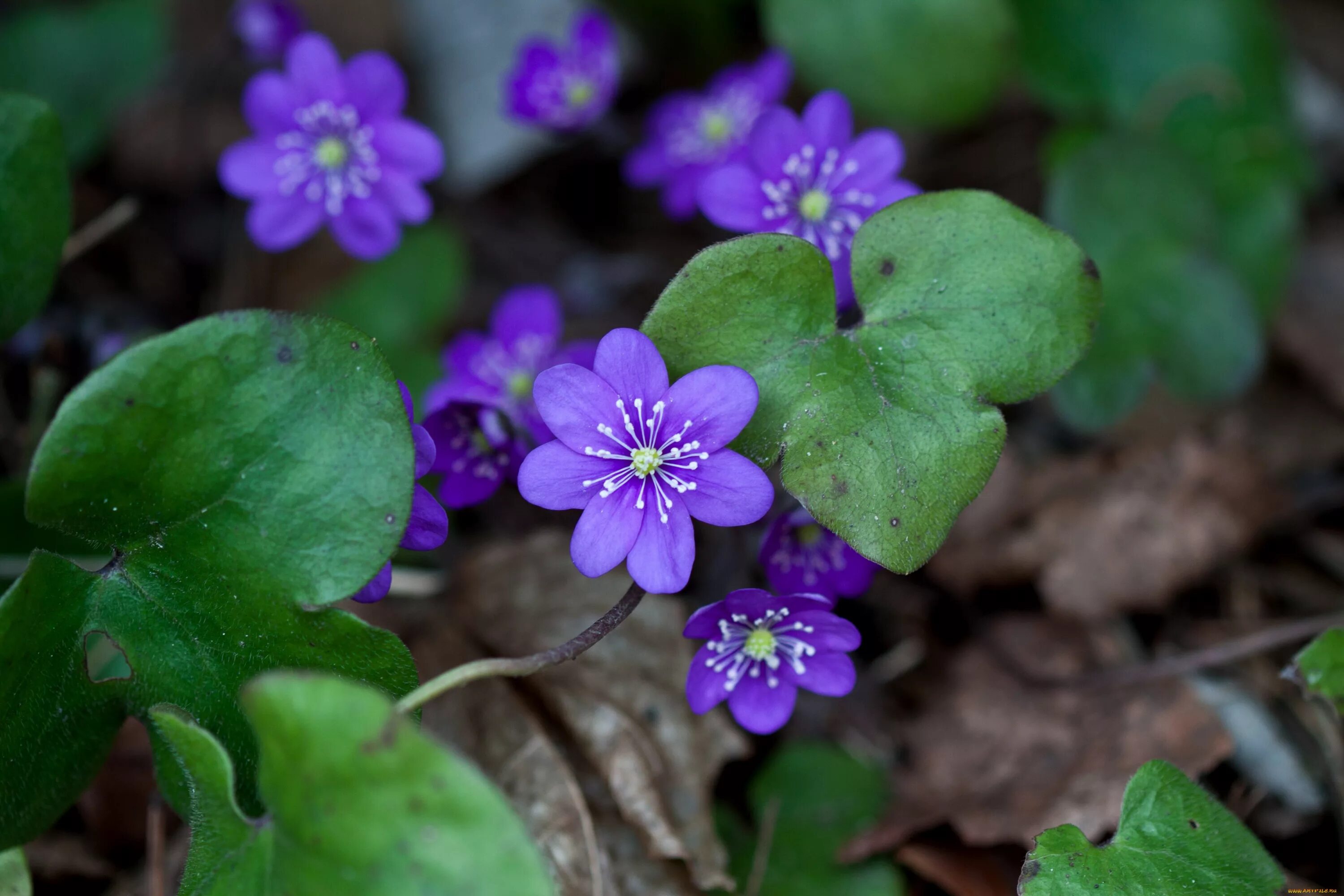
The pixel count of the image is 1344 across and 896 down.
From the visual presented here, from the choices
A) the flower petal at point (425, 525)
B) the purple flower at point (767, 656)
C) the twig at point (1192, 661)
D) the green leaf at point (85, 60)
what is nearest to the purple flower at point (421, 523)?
the flower petal at point (425, 525)

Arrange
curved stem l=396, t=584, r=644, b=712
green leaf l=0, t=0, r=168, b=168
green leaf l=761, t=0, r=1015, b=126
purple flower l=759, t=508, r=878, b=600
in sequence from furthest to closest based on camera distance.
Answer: green leaf l=0, t=0, r=168, b=168, green leaf l=761, t=0, r=1015, b=126, purple flower l=759, t=508, r=878, b=600, curved stem l=396, t=584, r=644, b=712

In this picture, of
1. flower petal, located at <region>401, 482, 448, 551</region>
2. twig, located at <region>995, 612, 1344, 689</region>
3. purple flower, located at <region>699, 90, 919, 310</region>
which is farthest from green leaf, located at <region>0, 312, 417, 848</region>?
twig, located at <region>995, 612, 1344, 689</region>

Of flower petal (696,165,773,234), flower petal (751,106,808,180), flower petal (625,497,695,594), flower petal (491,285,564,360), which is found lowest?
→ flower petal (491,285,564,360)

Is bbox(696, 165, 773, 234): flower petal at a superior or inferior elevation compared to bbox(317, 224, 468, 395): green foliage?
superior

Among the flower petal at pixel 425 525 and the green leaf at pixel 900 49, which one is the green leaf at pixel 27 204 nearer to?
the flower petal at pixel 425 525

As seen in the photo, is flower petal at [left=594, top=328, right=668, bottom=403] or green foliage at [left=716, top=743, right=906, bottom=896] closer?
flower petal at [left=594, top=328, right=668, bottom=403]

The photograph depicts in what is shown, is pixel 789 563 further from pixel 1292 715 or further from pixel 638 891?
pixel 1292 715

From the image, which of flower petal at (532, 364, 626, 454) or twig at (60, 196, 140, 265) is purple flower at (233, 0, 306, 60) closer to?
twig at (60, 196, 140, 265)
